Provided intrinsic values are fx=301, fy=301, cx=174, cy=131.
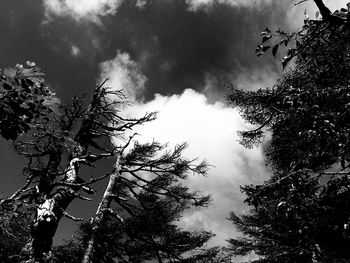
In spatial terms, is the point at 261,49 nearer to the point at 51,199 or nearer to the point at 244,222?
the point at 51,199

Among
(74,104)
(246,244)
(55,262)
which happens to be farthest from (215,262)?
(74,104)

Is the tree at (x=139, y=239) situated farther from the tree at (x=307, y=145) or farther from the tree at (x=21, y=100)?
the tree at (x=21, y=100)

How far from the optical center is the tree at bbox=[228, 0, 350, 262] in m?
3.07

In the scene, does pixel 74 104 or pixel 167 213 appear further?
pixel 167 213

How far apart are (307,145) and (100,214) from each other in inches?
256

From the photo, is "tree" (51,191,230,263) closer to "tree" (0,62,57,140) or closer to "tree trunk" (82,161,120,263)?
"tree trunk" (82,161,120,263)

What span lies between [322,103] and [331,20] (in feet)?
12.1

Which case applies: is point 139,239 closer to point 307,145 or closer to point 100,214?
point 100,214

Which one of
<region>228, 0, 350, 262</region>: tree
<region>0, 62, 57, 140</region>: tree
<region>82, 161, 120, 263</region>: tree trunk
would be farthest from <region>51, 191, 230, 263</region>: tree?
<region>0, 62, 57, 140</region>: tree

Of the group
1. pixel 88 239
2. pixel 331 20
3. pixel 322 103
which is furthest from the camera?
pixel 88 239

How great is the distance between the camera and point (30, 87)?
2045 mm

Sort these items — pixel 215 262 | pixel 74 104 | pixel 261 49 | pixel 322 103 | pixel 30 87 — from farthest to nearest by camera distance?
1. pixel 215 262
2. pixel 74 104
3. pixel 322 103
4. pixel 261 49
5. pixel 30 87

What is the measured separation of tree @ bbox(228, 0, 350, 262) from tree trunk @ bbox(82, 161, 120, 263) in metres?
4.40

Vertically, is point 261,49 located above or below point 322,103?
below
